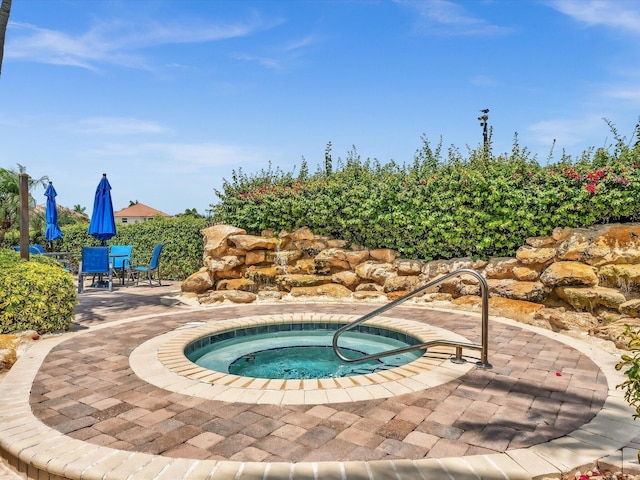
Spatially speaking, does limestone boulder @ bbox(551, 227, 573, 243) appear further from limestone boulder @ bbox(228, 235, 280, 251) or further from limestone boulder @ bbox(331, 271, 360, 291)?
limestone boulder @ bbox(228, 235, 280, 251)

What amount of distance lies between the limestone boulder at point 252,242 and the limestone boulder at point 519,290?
545 cm

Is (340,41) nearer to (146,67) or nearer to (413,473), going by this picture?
(146,67)

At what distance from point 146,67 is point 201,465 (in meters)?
A: 10.2

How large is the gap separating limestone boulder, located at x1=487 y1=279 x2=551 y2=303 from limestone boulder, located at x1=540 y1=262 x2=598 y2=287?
167 millimetres

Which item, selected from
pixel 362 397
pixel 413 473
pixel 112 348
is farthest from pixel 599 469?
pixel 112 348

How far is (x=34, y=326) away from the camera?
6016mm

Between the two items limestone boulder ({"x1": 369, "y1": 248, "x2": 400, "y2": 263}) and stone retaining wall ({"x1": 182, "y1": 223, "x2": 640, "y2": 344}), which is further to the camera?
limestone boulder ({"x1": 369, "y1": 248, "x2": 400, "y2": 263})

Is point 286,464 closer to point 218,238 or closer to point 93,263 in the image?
point 218,238

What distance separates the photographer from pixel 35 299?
602 cm

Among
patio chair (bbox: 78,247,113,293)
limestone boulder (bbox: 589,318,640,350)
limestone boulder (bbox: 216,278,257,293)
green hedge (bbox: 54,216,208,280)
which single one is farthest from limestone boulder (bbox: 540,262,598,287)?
patio chair (bbox: 78,247,113,293)

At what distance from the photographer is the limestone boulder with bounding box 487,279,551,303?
7586 mm

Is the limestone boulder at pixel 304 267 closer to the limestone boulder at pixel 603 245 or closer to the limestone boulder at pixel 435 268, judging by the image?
the limestone boulder at pixel 435 268

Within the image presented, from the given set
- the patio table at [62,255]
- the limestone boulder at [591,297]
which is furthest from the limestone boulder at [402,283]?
the patio table at [62,255]

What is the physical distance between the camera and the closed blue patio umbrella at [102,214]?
40.3 ft
